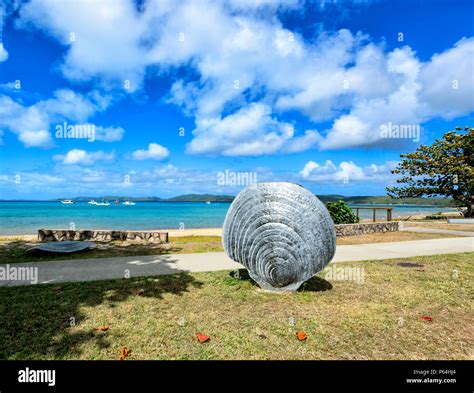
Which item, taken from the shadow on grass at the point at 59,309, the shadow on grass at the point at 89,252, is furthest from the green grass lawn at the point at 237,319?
the shadow on grass at the point at 89,252

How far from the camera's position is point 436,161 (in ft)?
100

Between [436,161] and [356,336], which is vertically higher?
[436,161]

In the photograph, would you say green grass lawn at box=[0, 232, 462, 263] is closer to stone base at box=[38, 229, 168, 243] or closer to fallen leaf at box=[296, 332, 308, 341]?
stone base at box=[38, 229, 168, 243]

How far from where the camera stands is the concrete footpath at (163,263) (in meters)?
7.47

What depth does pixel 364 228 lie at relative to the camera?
16.0 meters

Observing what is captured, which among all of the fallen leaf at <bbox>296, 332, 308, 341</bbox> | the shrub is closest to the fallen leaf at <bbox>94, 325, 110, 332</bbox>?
the fallen leaf at <bbox>296, 332, 308, 341</bbox>

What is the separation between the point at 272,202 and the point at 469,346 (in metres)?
3.54

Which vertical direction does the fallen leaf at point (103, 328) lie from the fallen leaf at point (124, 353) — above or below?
above

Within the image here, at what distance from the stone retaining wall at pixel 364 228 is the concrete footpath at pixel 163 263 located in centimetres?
303

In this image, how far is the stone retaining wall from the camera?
15.2m

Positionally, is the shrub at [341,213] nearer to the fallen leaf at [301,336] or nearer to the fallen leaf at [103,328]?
the fallen leaf at [301,336]

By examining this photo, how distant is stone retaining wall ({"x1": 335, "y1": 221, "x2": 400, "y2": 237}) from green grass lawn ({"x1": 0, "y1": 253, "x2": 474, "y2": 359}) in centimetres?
814

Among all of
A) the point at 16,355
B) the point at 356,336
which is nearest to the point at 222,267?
the point at 356,336
